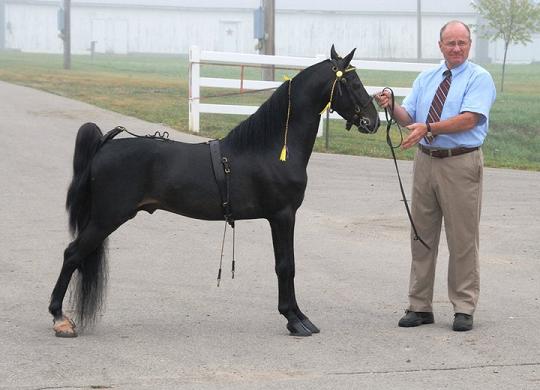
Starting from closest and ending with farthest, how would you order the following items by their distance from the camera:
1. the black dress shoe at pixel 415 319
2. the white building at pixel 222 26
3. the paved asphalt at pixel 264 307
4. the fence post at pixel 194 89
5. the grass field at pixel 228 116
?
the paved asphalt at pixel 264 307 < the black dress shoe at pixel 415 319 < the grass field at pixel 228 116 < the fence post at pixel 194 89 < the white building at pixel 222 26

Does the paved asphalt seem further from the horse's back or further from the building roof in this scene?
the building roof

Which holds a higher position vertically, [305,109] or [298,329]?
[305,109]

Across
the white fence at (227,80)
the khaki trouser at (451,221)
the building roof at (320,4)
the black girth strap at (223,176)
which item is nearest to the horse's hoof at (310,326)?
the khaki trouser at (451,221)

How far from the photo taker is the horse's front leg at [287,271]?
719cm

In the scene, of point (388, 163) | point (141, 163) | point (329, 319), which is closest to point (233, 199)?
point (141, 163)

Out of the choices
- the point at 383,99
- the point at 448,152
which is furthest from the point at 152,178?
the point at 448,152

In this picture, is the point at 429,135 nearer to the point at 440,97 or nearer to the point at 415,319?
the point at 440,97

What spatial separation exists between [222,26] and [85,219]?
78422 mm

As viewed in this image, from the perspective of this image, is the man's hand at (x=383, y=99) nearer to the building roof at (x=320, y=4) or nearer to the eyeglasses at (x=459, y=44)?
the eyeglasses at (x=459, y=44)

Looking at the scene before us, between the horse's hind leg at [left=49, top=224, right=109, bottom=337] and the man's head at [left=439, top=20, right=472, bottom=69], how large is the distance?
2.75m

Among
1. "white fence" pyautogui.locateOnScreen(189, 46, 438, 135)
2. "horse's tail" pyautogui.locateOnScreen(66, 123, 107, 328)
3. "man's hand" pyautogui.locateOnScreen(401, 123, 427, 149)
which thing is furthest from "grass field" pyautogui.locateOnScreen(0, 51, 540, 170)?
"horse's tail" pyautogui.locateOnScreen(66, 123, 107, 328)

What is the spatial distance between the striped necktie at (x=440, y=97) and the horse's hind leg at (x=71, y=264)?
250cm

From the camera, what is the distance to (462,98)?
7.28 m

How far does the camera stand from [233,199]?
23.6 ft
